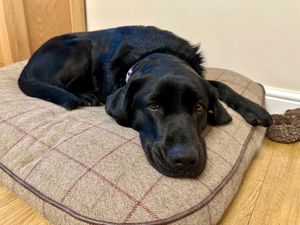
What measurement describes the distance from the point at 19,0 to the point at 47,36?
0.34m

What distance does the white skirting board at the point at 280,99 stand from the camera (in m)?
1.76

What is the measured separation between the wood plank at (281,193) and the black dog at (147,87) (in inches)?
7.6

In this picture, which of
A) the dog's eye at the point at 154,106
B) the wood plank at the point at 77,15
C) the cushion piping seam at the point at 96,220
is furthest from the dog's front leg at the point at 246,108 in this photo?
the wood plank at the point at 77,15

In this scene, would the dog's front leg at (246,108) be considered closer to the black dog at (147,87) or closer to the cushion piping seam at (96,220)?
the black dog at (147,87)

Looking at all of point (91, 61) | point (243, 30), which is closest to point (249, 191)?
point (91, 61)

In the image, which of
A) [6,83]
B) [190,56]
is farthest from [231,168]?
[6,83]

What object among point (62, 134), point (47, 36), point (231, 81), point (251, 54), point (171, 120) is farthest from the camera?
point (47, 36)

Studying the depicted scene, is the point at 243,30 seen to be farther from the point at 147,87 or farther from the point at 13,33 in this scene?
the point at 13,33

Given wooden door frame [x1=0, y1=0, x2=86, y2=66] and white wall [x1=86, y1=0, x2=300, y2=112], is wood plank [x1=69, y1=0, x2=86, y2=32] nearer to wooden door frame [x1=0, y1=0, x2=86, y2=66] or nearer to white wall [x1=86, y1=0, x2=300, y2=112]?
wooden door frame [x1=0, y1=0, x2=86, y2=66]

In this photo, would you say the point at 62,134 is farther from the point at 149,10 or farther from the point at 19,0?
the point at 19,0

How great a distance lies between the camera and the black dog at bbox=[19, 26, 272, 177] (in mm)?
943

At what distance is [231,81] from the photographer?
5.42 ft

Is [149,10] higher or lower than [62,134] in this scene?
higher

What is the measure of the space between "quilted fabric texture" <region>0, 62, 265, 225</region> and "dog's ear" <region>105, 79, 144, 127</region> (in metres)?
0.03
